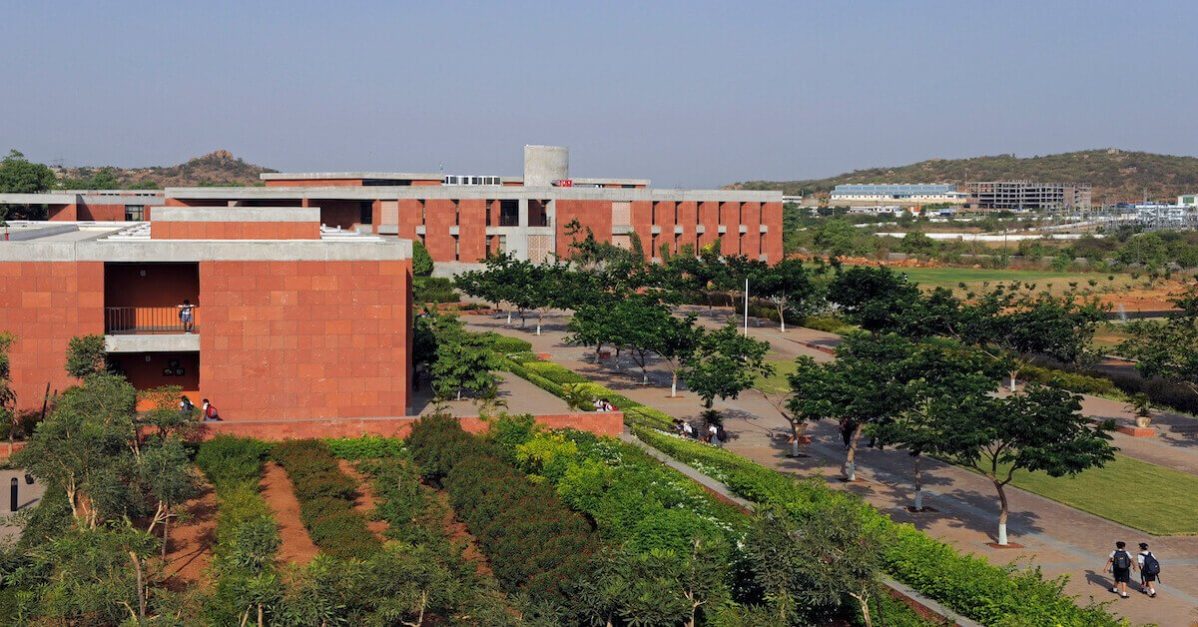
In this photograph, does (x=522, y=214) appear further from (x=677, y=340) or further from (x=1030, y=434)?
(x=1030, y=434)

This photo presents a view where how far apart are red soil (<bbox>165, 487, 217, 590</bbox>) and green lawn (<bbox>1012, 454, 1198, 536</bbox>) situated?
23.2 meters

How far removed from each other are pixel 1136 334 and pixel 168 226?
4110 cm

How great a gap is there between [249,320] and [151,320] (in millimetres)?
4208

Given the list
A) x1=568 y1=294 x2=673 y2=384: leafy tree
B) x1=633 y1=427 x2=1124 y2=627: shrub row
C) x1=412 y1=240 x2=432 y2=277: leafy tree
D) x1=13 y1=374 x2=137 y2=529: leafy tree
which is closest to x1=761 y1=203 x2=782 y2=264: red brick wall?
x1=412 y1=240 x2=432 y2=277: leafy tree

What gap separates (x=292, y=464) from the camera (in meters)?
35.0

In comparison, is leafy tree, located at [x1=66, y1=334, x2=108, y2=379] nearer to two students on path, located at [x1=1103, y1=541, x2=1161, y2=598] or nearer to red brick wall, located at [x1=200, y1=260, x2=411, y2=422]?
red brick wall, located at [x1=200, y1=260, x2=411, y2=422]

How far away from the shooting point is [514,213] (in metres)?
96.9

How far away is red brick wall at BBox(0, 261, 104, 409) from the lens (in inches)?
1443

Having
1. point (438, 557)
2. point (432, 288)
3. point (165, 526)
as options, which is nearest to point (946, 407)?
point (438, 557)

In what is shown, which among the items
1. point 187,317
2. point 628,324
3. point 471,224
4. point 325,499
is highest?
point 471,224

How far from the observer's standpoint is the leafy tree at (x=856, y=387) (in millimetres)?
36438

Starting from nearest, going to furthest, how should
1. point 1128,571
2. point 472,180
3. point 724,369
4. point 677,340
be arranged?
1. point 1128,571
2. point 724,369
3. point 677,340
4. point 472,180

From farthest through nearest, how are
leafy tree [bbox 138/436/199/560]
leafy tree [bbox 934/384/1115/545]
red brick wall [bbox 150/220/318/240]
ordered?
red brick wall [bbox 150/220/318/240]
leafy tree [bbox 934/384/1115/545]
leafy tree [bbox 138/436/199/560]

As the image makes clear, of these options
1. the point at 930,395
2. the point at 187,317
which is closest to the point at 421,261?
the point at 187,317
